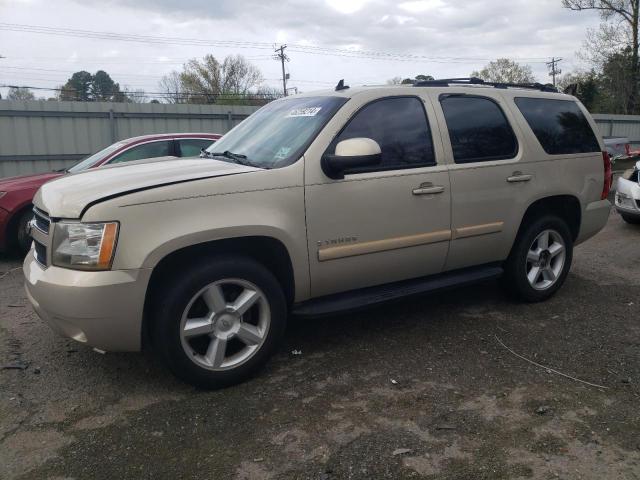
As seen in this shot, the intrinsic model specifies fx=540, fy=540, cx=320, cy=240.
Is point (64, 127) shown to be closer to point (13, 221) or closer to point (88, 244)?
point (13, 221)

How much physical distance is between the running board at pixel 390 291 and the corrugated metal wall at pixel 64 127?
10.3 metres

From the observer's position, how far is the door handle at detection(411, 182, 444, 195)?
3840mm

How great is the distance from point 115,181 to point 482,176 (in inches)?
105

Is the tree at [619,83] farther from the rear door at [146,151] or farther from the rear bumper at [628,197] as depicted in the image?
the rear door at [146,151]

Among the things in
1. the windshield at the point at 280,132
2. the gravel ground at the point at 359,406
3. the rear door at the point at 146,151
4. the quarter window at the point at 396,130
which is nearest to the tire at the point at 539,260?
the gravel ground at the point at 359,406

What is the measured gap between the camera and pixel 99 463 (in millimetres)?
2619

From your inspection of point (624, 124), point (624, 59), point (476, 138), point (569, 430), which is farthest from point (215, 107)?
point (624, 59)

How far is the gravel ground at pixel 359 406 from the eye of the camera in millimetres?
2596

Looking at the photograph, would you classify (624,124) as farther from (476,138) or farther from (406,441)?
(406,441)

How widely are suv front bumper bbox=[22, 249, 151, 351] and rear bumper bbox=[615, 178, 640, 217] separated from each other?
7564 mm

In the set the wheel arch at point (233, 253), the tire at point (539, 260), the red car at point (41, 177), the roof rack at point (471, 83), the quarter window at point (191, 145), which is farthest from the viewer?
the quarter window at point (191, 145)

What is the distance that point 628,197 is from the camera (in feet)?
26.6

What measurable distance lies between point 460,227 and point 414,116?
907 mm

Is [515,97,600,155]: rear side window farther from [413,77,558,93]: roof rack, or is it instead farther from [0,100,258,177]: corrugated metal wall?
[0,100,258,177]: corrugated metal wall
